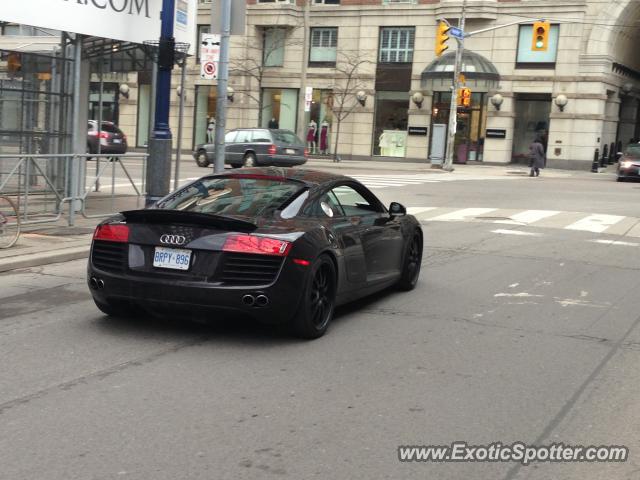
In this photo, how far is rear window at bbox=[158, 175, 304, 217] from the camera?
6.88 metres

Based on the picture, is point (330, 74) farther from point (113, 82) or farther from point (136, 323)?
point (136, 323)

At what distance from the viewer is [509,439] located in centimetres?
457

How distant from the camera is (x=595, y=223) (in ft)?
53.9

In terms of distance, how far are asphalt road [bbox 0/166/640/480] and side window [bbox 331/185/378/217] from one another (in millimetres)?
974

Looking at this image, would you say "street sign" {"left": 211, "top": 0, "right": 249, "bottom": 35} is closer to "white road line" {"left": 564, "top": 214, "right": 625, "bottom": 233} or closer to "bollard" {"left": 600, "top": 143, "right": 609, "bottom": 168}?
"white road line" {"left": 564, "top": 214, "right": 625, "bottom": 233}

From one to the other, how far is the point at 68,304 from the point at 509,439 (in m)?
4.85

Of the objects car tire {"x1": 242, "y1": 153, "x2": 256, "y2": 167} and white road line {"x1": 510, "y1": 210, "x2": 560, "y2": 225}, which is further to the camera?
car tire {"x1": 242, "y1": 153, "x2": 256, "y2": 167}

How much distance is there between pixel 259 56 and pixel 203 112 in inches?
192

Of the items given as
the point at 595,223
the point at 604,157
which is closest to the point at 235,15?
the point at 595,223

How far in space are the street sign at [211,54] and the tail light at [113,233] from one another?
8.70 metres

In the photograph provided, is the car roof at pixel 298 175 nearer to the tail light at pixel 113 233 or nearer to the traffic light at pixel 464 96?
the tail light at pixel 113 233

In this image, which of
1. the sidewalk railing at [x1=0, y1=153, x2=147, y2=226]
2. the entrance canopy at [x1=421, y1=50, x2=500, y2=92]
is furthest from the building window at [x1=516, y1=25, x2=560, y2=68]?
the sidewalk railing at [x1=0, y1=153, x2=147, y2=226]

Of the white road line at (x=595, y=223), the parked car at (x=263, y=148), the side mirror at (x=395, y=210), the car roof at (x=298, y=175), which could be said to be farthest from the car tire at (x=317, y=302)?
the parked car at (x=263, y=148)

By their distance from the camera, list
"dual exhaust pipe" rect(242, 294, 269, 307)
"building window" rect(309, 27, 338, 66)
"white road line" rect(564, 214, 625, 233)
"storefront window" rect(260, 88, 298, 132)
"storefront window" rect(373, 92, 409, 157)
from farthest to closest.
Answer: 1. "storefront window" rect(260, 88, 298, 132)
2. "building window" rect(309, 27, 338, 66)
3. "storefront window" rect(373, 92, 409, 157)
4. "white road line" rect(564, 214, 625, 233)
5. "dual exhaust pipe" rect(242, 294, 269, 307)
